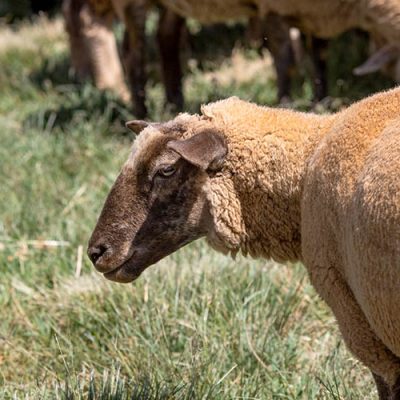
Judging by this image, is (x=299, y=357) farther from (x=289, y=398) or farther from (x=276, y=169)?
(x=276, y=169)

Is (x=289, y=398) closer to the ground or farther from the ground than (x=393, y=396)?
closer to the ground

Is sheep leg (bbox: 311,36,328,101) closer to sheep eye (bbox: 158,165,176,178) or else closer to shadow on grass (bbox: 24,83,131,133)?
shadow on grass (bbox: 24,83,131,133)

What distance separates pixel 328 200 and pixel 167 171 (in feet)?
2.26

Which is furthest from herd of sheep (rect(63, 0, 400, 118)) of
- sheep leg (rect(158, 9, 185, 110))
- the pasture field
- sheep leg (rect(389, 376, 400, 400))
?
sheep leg (rect(389, 376, 400, 400))

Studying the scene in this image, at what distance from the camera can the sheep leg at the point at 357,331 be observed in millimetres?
3445

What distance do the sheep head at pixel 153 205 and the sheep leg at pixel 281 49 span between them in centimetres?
507

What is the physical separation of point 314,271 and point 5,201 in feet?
13.0

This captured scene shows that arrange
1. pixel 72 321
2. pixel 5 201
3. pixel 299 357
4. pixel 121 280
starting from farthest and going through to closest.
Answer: pixel 5 201 < pixel 72 321 < pixel 299 357 < pixel 121 280

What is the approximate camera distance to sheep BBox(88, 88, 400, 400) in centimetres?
334

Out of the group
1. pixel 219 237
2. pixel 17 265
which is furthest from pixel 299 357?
pixel 17 265

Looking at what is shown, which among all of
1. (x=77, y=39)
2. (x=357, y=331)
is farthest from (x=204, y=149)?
(x=77, y=39)

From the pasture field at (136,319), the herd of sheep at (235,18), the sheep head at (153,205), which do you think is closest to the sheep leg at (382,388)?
the pasture field at (136,319)

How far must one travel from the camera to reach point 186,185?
384 centimetres

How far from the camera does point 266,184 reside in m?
3.79
